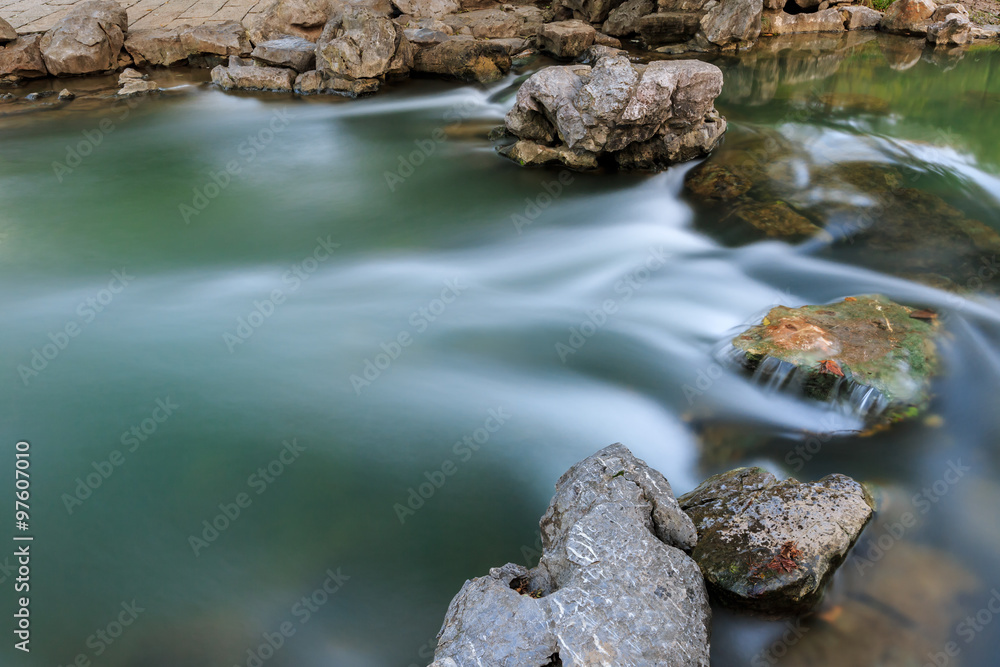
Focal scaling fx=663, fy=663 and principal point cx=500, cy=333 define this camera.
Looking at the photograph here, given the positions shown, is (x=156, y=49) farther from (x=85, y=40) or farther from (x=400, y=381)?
(x=400, y=381)

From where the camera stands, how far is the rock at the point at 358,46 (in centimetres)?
988

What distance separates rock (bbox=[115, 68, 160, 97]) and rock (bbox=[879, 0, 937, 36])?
14202 mm

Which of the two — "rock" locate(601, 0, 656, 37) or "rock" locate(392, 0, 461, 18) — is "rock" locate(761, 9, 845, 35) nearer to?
"rock" locate(601, 0, 656, 37)

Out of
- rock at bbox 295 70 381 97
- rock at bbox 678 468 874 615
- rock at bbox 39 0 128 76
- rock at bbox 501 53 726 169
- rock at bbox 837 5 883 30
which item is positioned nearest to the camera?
rock at bbox 678 468 874 615

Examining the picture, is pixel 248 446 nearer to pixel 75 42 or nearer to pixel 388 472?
pixel 388 472

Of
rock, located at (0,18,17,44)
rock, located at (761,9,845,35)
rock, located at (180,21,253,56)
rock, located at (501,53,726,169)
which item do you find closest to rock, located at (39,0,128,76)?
rock, located at (0,18,17,44)

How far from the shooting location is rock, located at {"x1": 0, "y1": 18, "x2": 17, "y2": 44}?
10.6m

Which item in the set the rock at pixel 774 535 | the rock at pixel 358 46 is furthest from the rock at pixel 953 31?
the rock at pixel 774 535

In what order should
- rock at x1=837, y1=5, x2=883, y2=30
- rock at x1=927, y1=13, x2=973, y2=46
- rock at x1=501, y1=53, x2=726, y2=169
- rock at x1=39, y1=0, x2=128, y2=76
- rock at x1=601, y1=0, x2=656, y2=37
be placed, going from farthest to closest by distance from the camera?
rock at x1=837, y1=5, x2=883, y2=30 < rock at x1=927, y1=13, x2=973, y2=46 < rock at x1=601, y1=0, x2=656, y2=37 < rock at x1=39, y1=0, x2=128, y2=76 < rock at x1=501, y1=53, x2=726, y2=169

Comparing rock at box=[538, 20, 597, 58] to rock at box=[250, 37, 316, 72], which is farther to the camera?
rock at box=[538, 20, 597, 58]

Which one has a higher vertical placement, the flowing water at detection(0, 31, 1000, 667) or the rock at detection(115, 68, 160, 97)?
the rock at detection(115, 68, 160, 97)

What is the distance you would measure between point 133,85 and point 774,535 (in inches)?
439

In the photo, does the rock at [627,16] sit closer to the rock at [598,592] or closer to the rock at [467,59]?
the rock at [467,59]

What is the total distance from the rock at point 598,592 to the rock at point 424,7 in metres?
11.6
